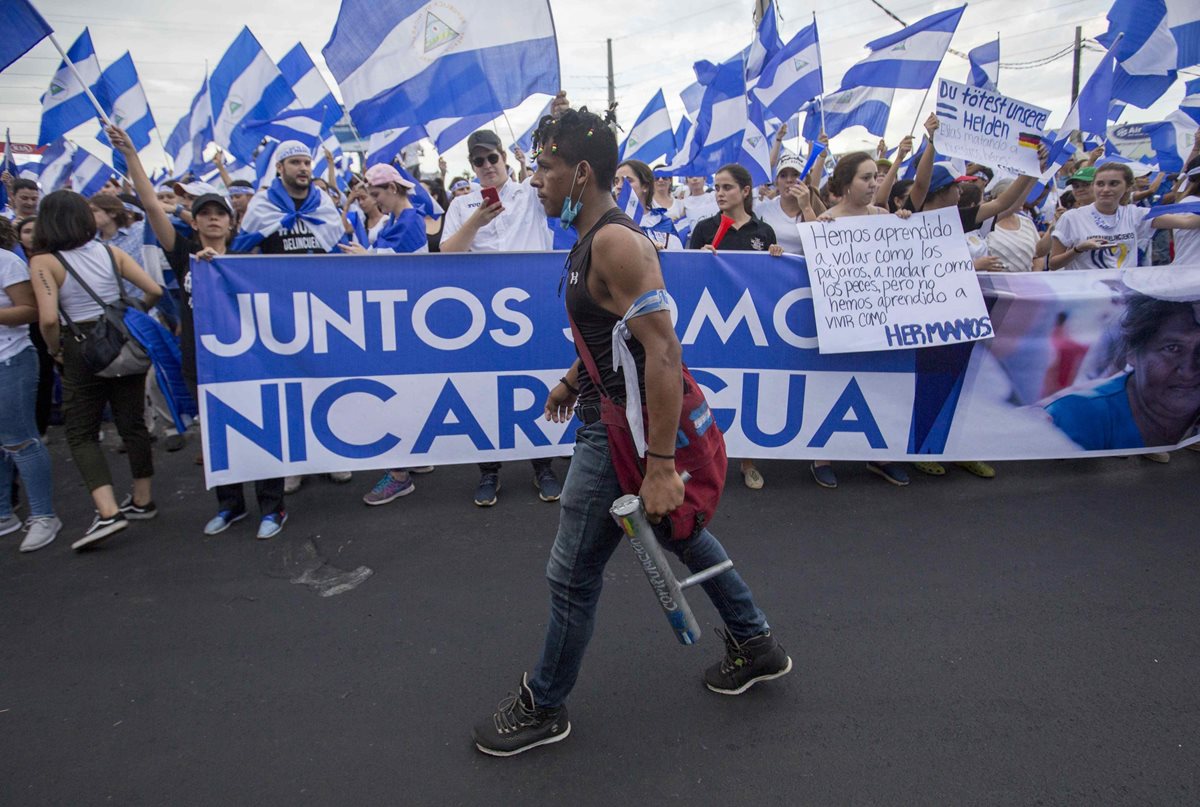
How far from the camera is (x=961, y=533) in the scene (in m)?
3.78

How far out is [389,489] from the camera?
4469 mm

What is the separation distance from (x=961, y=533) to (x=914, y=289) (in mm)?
1547

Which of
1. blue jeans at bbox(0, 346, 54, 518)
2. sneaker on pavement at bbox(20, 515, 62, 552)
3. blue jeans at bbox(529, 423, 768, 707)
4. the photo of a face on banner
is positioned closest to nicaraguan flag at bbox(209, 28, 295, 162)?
blue jeans at bbox(0, 346, 54, 518)

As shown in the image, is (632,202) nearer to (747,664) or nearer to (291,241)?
(291,241)

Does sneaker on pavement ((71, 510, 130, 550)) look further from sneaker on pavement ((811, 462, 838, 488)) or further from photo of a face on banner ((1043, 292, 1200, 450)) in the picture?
photo of a face on banner ((1043, 292, 1200, 450))

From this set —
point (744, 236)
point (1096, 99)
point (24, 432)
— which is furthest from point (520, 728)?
point (1096, 99)

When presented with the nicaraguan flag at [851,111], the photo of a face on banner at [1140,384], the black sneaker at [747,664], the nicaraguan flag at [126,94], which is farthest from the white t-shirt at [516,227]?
the nicaraguan flag at [126,94]

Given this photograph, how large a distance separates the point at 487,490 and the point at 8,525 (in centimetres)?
279

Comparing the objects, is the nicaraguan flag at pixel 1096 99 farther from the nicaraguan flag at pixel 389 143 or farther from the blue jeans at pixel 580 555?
the blue jeans at pixel 580 555

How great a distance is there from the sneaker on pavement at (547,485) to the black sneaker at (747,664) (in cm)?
194

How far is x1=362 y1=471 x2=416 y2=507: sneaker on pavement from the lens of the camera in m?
4.39

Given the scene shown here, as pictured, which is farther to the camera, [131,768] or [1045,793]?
[131,768]

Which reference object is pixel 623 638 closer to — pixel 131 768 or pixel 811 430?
pixel 131 768

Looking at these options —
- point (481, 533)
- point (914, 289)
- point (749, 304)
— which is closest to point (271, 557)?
point (481, 533)
